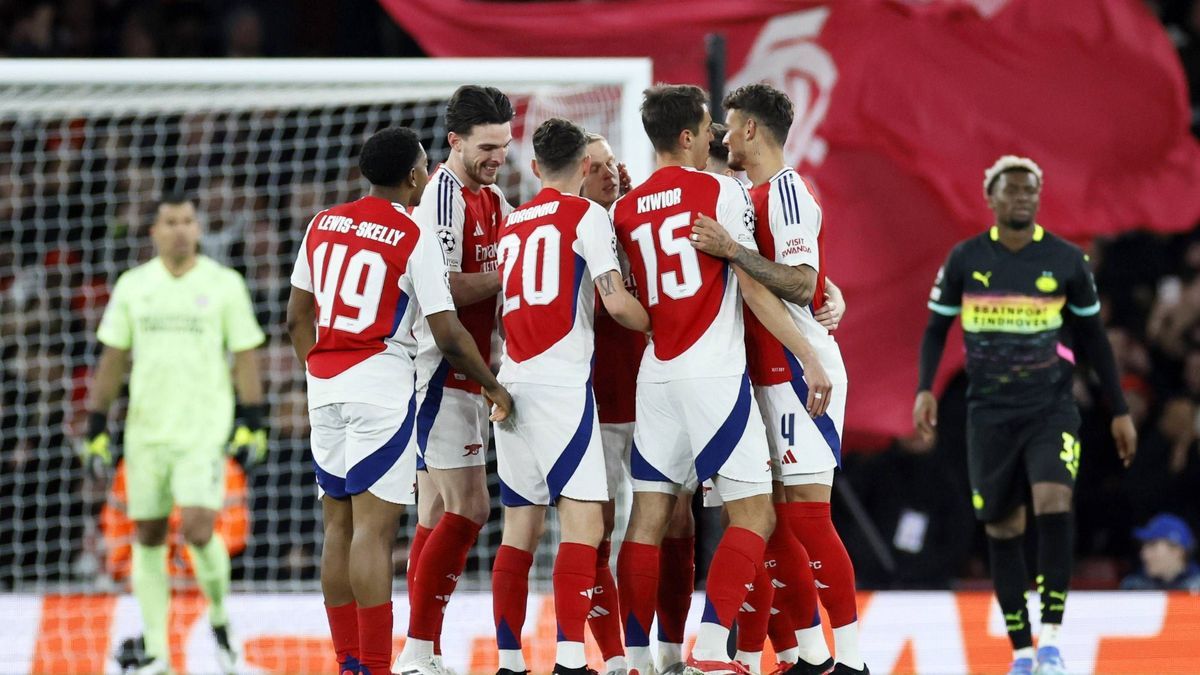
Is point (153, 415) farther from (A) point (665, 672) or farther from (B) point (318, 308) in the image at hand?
(A) point (665, 672)

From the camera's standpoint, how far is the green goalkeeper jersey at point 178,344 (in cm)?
834

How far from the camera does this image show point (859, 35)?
10820mm

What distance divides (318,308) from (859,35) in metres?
5.94

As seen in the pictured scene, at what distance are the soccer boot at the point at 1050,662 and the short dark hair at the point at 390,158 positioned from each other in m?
3.45

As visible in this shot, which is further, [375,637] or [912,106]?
[912,106]

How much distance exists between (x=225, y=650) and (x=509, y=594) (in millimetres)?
2819

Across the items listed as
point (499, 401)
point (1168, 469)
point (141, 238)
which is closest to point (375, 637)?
point (499, 401)

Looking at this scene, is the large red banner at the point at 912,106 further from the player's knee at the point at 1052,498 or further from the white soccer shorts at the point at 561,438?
the white soccer shorts at the point at 561,438

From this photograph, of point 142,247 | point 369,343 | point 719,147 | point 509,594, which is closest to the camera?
point 369,343

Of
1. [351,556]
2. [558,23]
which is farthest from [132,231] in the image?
[351,556]

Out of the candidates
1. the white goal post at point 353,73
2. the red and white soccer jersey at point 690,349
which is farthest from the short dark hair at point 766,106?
the white goal post at point 353,73

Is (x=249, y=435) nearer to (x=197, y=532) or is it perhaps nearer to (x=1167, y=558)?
(x=197, y=532)

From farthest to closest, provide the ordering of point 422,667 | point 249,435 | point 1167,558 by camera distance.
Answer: point 1167,558 < point 249,435 < point 422,667

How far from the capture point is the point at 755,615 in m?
6.16
